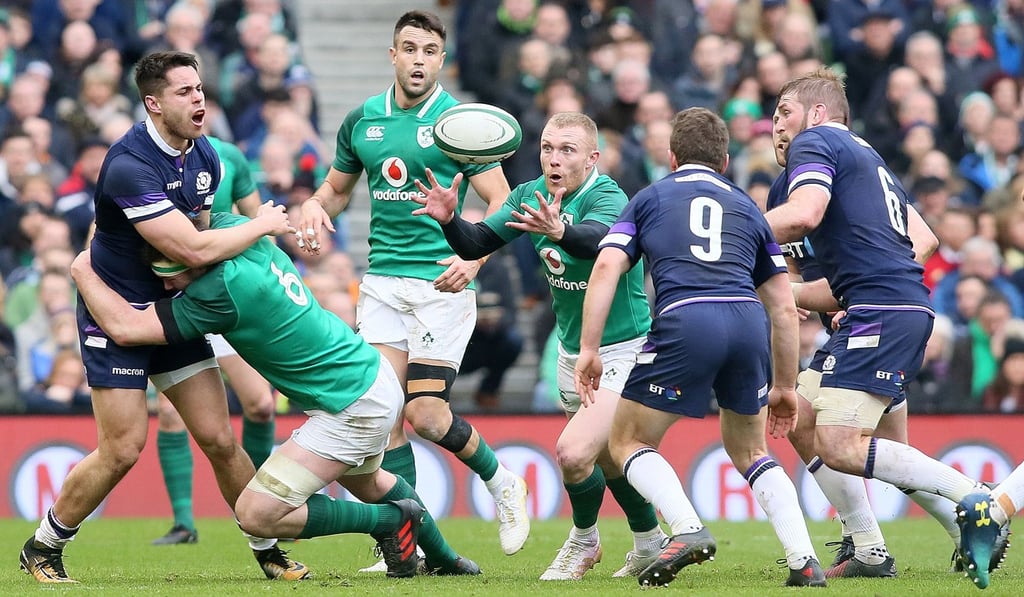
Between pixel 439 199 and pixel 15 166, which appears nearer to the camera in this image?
pixel 439 199

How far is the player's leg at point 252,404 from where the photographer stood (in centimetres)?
905

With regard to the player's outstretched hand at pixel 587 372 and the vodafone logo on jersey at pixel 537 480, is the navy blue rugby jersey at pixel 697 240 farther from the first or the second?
the vodafone logo on jersey at pixel 537 480

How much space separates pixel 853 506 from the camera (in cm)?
758

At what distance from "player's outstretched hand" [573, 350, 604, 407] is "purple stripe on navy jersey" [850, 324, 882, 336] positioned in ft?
4.67

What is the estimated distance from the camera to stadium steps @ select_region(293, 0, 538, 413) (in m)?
15.9

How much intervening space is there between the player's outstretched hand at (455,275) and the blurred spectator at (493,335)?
521 centimetres

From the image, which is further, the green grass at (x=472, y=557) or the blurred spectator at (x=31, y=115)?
the blurred spectator at (x=31, y=115)

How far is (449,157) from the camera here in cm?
814

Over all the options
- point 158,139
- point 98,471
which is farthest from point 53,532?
point 158,139

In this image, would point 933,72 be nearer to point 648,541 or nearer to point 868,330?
point 868,330

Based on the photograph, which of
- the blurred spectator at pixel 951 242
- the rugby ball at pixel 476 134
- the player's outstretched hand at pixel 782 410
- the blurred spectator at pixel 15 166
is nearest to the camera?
the player's outstretched hand at pixel 782 410

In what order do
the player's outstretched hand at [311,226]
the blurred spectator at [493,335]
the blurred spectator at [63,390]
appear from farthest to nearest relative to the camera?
the blurred spectator at [493,335]
the blurred spectator at [63,390]
the player's outstretched hand at [311,226]

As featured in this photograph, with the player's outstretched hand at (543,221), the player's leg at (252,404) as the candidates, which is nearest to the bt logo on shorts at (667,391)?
the player's outstretched hand at (543,221)

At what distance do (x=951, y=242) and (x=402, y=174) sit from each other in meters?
6.88
